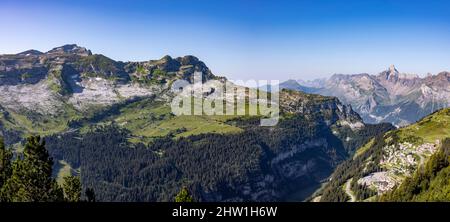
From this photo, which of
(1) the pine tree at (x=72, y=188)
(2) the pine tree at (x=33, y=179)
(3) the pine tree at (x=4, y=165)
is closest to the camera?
(2) the pine tree at (x=33, y=179)

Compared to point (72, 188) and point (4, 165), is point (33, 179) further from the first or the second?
point (4, 165)

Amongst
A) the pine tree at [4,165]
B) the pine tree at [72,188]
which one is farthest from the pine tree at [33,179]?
the pine tree at [4,165]

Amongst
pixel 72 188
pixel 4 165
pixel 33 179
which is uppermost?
pixel 4 165

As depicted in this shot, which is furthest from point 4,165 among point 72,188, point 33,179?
point 72,188

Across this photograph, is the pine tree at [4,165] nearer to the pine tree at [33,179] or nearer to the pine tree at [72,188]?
the pine tree at [33,179]

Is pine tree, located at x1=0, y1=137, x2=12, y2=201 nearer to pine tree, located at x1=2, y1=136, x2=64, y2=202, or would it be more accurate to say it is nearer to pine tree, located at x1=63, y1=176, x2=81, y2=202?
pine tree, located at x1=2, y1=136, x2=64, y2=202

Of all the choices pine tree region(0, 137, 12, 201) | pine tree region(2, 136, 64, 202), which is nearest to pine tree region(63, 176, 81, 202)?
pine tree region(2, 136, 64, 202)
